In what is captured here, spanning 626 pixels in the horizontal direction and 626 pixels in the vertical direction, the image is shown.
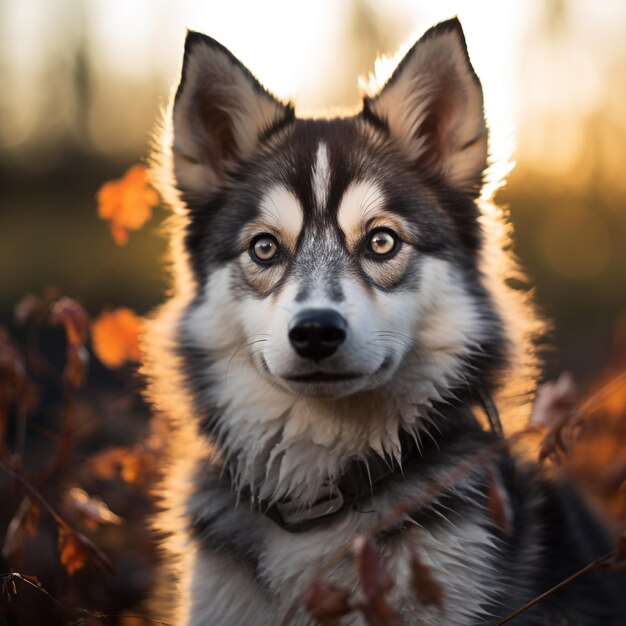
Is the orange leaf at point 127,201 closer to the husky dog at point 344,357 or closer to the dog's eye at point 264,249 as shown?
the husky dog at point 344,357

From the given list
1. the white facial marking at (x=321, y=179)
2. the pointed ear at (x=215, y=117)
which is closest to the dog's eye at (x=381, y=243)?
the white facial marking at (x=321, y=179)

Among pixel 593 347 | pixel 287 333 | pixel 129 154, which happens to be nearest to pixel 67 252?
pixel 129 154

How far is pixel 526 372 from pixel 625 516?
71cm

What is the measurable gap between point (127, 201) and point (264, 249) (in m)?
0.99

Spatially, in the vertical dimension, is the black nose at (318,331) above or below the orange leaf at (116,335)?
above

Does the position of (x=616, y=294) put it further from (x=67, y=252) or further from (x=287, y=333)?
(x=287, y=333)

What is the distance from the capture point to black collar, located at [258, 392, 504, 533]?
2922 millimetres

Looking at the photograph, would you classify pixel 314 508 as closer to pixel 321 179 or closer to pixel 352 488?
pixel 352 488

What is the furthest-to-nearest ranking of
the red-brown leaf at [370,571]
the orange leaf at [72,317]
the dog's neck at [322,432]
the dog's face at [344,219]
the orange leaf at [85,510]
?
the orange leaf at [72,317], the orange leaf at [85,510], the dog's neck at [322,432], the dog's face at [344,219], the red-brown leaf at [370,571]

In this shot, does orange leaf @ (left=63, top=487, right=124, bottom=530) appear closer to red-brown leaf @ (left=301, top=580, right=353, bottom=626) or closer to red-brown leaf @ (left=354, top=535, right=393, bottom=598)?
red-brown leaf @ (left=301, top=580, right=353, bottom=626)

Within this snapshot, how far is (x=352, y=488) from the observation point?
9.74ft

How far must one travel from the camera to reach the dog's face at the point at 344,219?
9.53ft

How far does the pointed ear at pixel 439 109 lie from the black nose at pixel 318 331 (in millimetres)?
1099

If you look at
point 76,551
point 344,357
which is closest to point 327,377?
point 344,357
